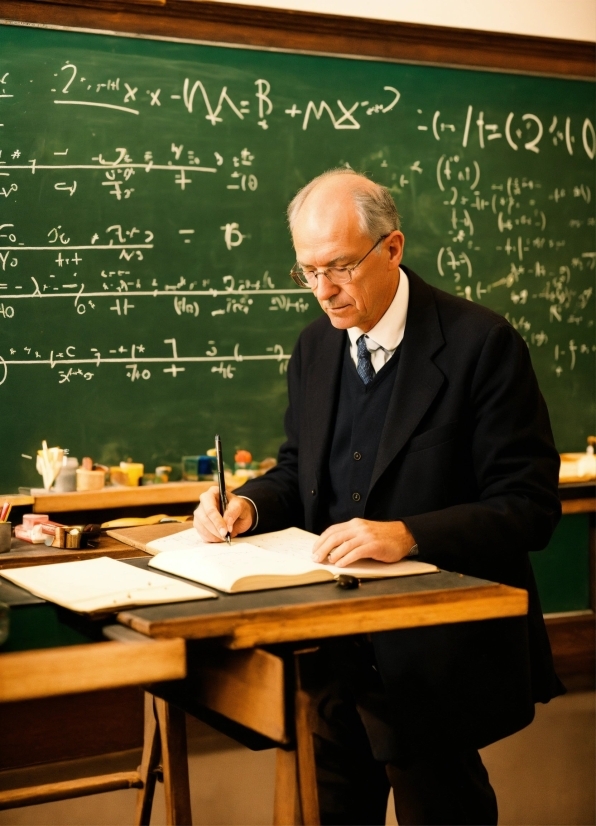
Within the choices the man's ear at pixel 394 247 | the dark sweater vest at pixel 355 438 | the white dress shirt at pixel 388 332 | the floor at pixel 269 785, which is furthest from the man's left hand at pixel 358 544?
the floor at pixel 269 785

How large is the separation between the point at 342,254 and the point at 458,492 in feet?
1.90

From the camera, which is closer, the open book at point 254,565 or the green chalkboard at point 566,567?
the open book at point 254,565

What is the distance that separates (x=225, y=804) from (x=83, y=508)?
1107 millimetres

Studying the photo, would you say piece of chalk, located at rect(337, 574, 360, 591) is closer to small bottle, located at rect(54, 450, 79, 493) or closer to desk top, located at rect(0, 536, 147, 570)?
desk top, located at rect(0, 536, 147, 570)

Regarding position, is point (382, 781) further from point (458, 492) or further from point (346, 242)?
point (346, 242)

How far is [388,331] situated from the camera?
225 centimetres

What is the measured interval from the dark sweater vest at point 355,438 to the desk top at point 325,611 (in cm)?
55

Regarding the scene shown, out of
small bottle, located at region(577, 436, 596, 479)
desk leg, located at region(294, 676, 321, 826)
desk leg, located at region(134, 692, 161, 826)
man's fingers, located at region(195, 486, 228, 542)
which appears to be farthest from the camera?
small bottle, located at region(577, 436, 596, 479)

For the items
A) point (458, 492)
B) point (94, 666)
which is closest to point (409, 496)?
point (458, 492)

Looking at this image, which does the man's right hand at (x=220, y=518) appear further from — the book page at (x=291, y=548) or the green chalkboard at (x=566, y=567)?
the green chalkboard at (x=566, y=567)

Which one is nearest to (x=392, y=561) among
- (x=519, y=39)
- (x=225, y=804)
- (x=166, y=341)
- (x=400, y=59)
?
(x=225, y=804)

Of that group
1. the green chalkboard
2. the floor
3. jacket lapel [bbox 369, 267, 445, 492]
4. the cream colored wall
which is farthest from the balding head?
the green chalkboard

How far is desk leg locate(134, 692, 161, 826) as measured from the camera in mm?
2441

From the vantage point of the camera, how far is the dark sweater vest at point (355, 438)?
7.27 feet
